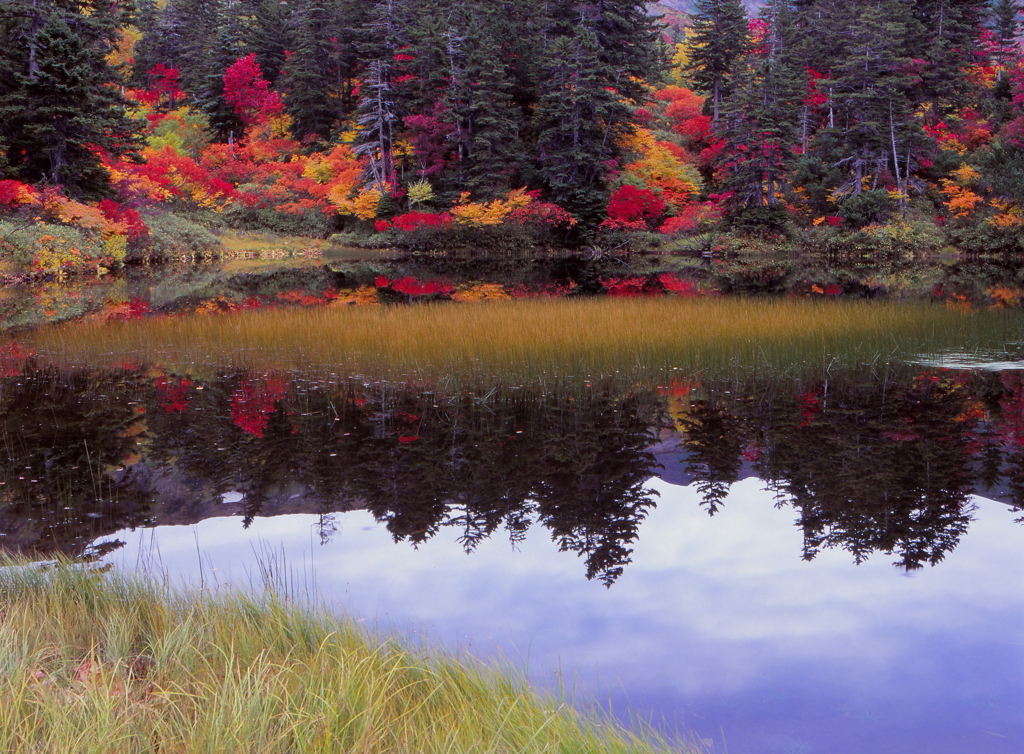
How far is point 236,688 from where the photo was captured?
11.6 ft

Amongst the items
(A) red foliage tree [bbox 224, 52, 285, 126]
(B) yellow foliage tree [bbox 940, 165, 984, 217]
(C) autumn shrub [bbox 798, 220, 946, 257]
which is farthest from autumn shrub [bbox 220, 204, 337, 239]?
(B) yellow foliage tree [bbox 940, 165, 984, 217]

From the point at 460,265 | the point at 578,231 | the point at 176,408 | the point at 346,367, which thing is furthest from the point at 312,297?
the point at 578,231

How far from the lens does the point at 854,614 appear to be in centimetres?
554

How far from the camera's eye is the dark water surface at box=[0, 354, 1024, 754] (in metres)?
4.75

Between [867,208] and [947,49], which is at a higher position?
[947,49]

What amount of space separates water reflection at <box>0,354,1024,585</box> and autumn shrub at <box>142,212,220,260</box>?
28.1 meters

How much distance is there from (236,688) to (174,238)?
1574 inches

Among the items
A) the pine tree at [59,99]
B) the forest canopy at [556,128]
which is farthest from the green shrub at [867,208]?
the pine tree at [59,99]

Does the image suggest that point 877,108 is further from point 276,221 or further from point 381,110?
point 276,221

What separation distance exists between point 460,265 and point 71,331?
23365 mm

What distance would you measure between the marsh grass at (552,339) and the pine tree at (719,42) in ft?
115

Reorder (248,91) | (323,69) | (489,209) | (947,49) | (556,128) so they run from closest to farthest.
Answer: (489,209), (556,128), (947,49), (323,69), (248,91)

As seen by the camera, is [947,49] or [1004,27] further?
[1004,27]

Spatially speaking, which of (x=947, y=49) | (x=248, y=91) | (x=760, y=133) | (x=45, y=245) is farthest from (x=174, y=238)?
(x=947, y=49)
